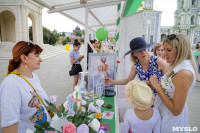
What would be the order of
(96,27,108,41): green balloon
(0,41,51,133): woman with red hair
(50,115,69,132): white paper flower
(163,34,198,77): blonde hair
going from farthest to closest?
(96,27,108,41): green balloon < (163,34,198,77): blonde hair < (0,41,51,133): woman with red hair < (50,115,69,132): white paper flower

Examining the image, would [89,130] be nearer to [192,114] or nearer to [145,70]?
[145,70]

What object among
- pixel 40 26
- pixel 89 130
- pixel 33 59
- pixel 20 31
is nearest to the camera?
pixel 89 130

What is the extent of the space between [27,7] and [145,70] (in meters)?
20.1

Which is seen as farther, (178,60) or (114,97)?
(114,97)

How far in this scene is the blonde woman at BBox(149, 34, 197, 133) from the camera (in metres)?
1.07

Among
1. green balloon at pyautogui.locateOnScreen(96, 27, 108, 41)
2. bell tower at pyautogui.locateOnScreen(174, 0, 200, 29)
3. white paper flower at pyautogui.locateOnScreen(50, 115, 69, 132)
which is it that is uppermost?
bell tower at pyautogui.locateOnScreen(174, 0, 200, 29)

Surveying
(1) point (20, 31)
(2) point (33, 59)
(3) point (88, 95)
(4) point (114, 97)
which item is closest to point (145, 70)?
(4) point (114, 97)

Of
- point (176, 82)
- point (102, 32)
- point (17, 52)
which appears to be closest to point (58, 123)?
point (17, 52)

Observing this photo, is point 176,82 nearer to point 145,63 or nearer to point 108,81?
point 145,63

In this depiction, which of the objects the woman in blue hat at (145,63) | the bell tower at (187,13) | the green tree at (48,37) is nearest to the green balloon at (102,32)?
the woman in blue hat at (145,63)

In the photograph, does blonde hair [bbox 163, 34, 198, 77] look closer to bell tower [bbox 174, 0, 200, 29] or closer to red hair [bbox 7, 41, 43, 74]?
red hair [bbox 7, 41, 43, 74]

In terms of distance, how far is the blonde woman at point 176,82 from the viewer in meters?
1.07

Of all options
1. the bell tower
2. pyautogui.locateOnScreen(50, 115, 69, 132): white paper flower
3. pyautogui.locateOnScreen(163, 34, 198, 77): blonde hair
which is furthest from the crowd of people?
the bell tower

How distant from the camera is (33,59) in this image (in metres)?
1.30
